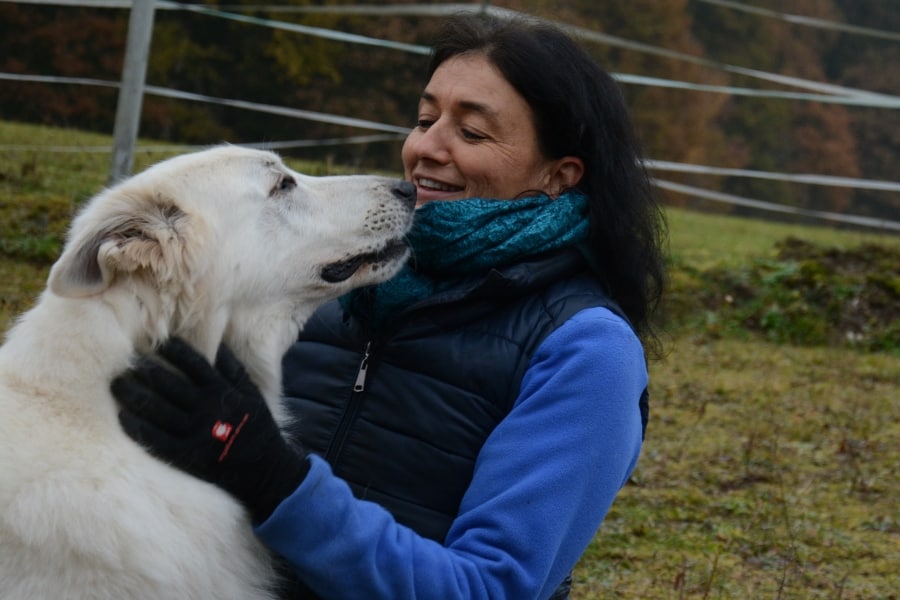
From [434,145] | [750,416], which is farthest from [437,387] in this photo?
[750,416]

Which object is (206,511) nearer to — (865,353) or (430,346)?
(430,346)

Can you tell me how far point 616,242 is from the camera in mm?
2768

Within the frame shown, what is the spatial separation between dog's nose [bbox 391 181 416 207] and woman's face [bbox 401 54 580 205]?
2.2 inches

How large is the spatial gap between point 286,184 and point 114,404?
83cm

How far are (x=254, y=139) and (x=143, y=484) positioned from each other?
1844 centimetres

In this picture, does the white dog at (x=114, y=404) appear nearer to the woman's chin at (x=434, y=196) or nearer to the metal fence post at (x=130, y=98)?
the woman's chin at (x=434, y=196)

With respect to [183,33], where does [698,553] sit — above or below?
above

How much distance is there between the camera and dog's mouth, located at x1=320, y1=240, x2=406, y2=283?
2795 mm

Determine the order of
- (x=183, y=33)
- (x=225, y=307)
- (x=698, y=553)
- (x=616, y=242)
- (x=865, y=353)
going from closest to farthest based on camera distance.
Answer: (x=225, y=307)
(x=616, y=242)
(x=698, y=553)
(x=865, y=353)
(x=183, y=33)

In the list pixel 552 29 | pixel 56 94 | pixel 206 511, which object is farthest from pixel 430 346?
pixel 56 94

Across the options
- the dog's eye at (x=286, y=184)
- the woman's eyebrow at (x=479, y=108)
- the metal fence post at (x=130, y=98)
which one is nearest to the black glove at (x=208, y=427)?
the dog's eye at (x=286, y=184)

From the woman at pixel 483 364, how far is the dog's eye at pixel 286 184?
0.32 m

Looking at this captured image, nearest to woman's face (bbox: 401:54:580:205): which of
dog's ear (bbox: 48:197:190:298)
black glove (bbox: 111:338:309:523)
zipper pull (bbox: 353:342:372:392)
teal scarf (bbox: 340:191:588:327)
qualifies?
teal scarf (bbox: 340:191:588:327)

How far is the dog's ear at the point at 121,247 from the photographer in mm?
2260
